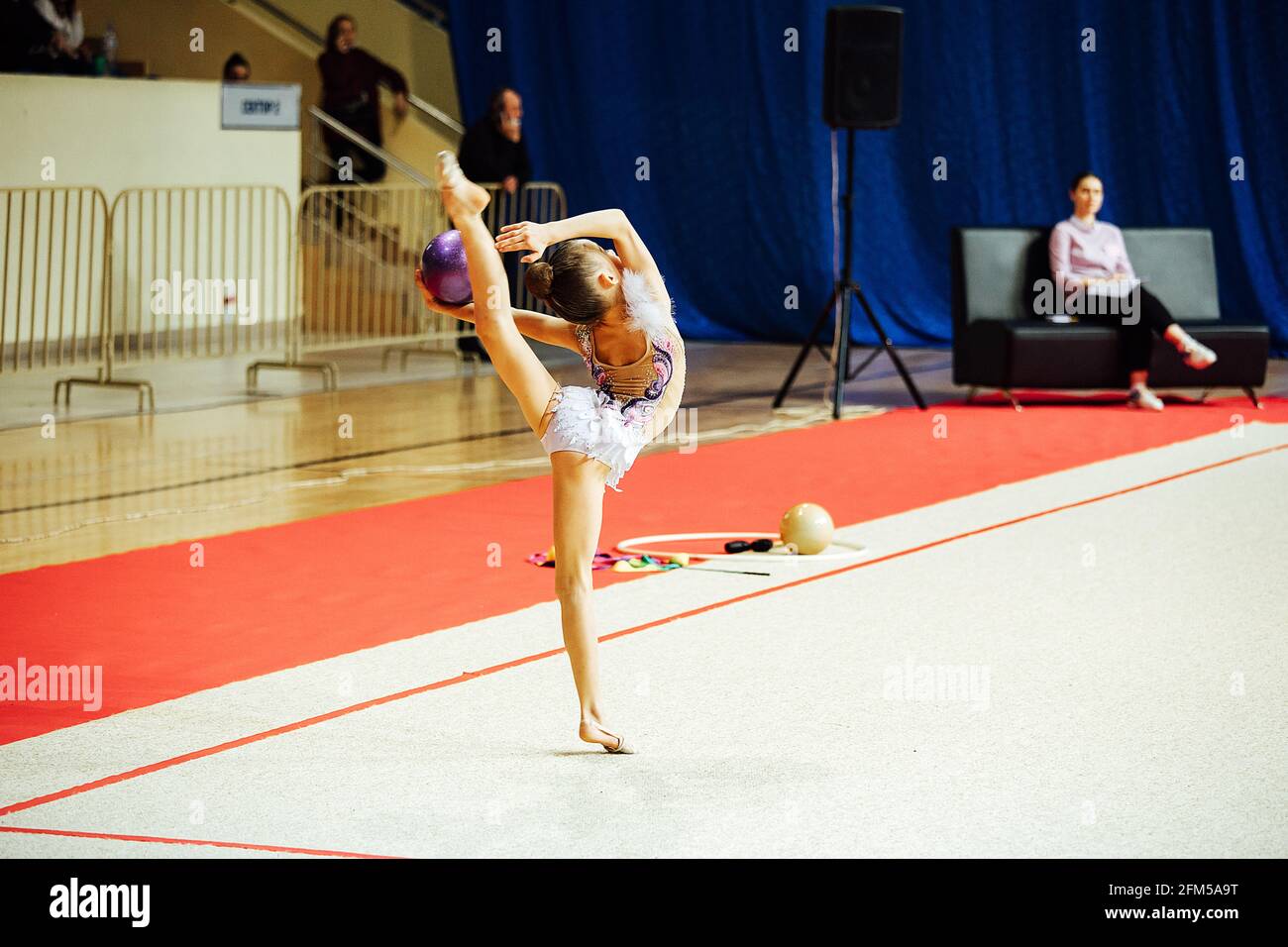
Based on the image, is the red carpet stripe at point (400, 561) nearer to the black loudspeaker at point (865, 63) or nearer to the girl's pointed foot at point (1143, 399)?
the girl's pointed foot at point (1143, 399)

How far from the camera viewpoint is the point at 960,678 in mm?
4121

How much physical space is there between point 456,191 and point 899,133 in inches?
385

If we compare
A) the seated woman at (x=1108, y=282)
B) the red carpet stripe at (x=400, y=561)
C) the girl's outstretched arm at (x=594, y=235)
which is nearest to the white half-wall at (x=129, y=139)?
the red carpet stripe at (x=400, y=561)

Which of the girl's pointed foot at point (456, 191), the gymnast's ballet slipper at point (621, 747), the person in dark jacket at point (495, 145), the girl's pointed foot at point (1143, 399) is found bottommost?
the gymnast's ballet slipper at point (621, 747)

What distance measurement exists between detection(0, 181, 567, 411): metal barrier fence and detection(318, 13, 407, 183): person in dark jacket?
249 millimetres

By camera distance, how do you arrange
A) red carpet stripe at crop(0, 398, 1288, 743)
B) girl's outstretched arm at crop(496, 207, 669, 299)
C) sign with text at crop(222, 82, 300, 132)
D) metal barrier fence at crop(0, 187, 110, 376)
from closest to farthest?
girl's outstretched arm at crop(496, 207, 669, 299) → red carpet stripe at crop(0, 398, 1288, 743) → metal barrier fence at crop(0, 187, 110, 376) → sign with text at crop(222, 82, 300, 132)

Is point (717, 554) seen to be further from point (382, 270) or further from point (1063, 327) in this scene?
point (382, 270)

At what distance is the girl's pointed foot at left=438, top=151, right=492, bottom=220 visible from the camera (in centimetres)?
310

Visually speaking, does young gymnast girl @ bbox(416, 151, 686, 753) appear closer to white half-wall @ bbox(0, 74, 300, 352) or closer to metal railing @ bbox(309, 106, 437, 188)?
white half-wall @ bbox(0, 74, 300, 352)

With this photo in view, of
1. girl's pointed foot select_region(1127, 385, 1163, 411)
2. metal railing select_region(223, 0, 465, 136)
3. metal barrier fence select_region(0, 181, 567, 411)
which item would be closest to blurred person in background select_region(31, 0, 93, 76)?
metal barrier fence select_region(0, 181, 567, 411)

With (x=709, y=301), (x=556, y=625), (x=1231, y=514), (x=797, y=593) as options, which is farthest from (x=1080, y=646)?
(x=709, y=301)

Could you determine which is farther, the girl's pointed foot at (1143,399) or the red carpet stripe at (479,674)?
the girl's pointed foot at (1143,399)

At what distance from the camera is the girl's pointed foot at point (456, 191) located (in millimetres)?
3102

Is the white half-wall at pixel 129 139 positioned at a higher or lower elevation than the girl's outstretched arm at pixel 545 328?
higher
